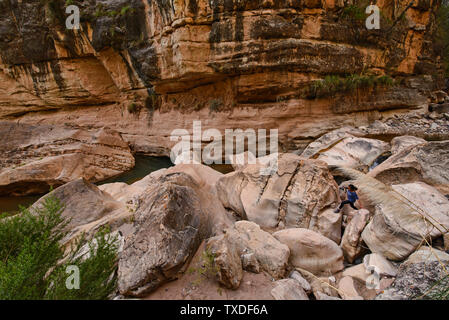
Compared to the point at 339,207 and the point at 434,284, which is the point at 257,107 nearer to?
the point at 339,207

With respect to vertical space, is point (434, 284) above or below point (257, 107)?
below

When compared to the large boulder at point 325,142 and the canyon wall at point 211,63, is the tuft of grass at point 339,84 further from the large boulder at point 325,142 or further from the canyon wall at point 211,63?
the large boulder at point 325,142

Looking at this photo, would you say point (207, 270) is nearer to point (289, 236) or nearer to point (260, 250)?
point (260, 250)

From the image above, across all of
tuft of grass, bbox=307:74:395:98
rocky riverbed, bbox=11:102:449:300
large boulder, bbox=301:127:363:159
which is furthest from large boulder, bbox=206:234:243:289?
tuft of grass, bbox=307:74:395:98

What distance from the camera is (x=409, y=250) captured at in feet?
6.68

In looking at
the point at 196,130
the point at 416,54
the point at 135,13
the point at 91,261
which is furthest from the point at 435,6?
the point at 91,261

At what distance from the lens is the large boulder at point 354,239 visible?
2.37 metres

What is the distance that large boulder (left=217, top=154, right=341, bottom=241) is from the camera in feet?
9.27

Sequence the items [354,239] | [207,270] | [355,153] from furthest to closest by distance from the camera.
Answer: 1. [355,153]
2. [354,239]
3. [207,270]

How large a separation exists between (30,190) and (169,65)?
6.55 metres

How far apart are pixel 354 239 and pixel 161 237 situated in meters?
2.36

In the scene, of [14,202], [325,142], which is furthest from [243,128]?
[14,202]

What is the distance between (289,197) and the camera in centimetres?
299

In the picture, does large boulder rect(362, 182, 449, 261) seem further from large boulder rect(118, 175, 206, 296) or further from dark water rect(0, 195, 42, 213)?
dark water rect(0, 195, 42, 213)
